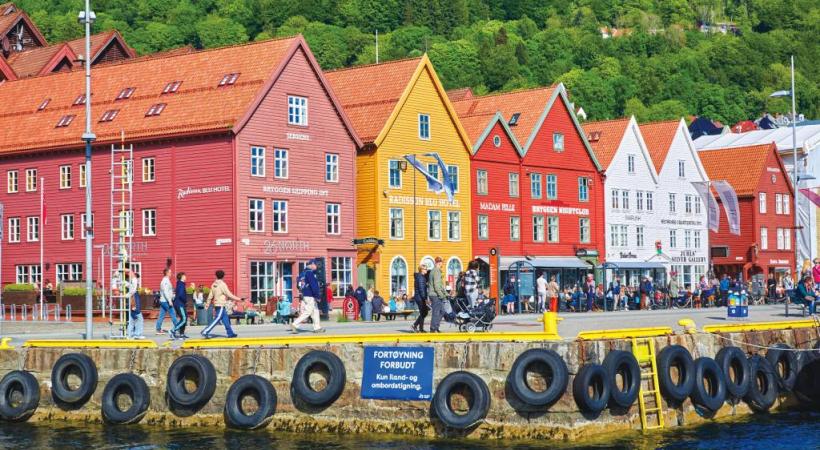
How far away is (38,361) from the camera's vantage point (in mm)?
28781

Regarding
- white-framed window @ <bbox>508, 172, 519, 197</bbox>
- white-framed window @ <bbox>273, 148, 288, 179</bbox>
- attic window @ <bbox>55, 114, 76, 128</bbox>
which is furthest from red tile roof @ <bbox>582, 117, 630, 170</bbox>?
attic window @ <bbox>55, 114, 76, 128</bbox>

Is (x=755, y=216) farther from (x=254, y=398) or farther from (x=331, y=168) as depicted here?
(x=254, y=398)

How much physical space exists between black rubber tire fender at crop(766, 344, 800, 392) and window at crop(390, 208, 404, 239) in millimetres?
31063

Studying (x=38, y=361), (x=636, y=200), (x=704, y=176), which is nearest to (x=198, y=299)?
(x=38, y=361)

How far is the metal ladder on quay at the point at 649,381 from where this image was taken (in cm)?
2534

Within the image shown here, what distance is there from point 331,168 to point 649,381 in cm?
3304

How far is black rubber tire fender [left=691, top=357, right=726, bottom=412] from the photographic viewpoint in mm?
26609

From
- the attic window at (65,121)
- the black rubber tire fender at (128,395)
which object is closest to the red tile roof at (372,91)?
the attic window at (65,121)

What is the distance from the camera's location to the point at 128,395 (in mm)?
27438

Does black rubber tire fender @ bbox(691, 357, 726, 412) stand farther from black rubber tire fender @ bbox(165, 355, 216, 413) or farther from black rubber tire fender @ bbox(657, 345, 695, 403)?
black rubber tire fender @ bbox(165, 355, 216, 413)

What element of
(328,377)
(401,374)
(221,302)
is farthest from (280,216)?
(401,374)

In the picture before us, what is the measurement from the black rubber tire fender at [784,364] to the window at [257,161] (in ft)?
92.4

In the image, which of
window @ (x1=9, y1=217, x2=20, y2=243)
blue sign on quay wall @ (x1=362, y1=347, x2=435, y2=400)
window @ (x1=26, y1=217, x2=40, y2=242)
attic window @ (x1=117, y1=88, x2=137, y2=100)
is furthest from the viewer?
window @ (x1=9, y1=217, x2=20, y2=243)

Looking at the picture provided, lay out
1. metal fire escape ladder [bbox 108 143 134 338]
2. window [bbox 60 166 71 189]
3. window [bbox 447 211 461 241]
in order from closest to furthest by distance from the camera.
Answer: metal fire escape ladder [bbox 108 143 134 338], window [bbox 60 166 71 189], window [bbox 447 211 461 241]
